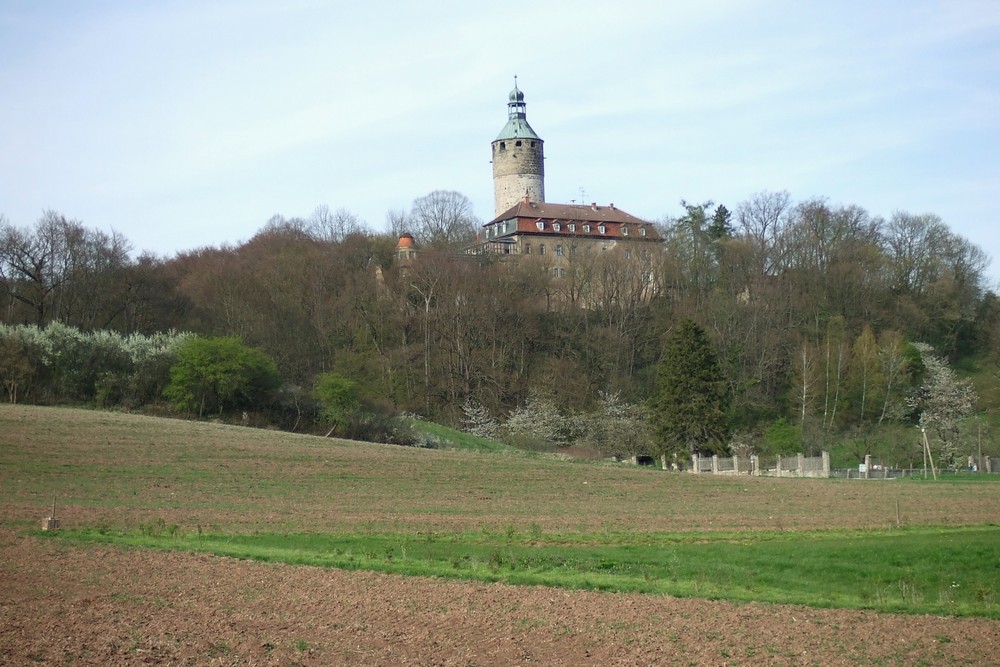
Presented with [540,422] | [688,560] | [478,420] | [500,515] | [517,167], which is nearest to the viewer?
[688,560]

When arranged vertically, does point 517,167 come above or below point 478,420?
above

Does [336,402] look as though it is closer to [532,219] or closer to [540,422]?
[540,422]

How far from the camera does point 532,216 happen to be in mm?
123312

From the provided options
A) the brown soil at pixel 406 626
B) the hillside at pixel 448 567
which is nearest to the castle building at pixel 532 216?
the hillside at pixel 448 567

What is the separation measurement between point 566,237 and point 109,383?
63.8m

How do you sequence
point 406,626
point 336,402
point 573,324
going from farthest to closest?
point 573,324 → point 336,402 → point 406,626

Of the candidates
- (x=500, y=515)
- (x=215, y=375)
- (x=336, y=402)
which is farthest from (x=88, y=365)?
(x=500, y=515)

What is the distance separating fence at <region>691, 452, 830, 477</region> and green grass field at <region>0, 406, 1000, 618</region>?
9.20 metres

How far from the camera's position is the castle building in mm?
117956

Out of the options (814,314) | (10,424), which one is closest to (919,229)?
(814,314)

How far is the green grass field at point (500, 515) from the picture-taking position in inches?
938

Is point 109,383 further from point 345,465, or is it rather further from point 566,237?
point 566,237

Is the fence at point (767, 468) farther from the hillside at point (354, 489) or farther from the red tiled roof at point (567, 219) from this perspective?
the red tiled roof at point (567, 219)

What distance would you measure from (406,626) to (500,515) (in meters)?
17.5
